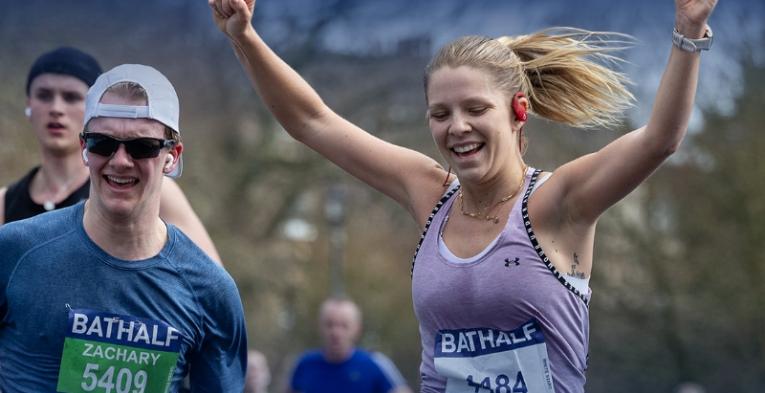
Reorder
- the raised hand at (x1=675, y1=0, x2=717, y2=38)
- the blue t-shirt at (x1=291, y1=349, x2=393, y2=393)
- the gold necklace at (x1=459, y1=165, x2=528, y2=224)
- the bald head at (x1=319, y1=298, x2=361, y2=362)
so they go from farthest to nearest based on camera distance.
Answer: the bald head at (x1=319, y1=298, x2=361, y2=362) → the blue t-shirt at (x1=291, y1=349, x2=393, y2=393) → the gold necklace at (x1=459, y1=165, x2=528, y2=224) → the raised hand at (x1=675, y1=0, x2=717, y2=38)

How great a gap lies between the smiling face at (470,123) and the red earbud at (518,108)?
66 millimetres

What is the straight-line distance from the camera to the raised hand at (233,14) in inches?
163

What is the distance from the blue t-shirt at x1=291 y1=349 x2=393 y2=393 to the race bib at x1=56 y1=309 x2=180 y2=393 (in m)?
6.13

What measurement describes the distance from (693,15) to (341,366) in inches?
280

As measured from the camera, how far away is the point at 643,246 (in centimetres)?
2492

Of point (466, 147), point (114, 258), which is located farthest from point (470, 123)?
point (114, 258)

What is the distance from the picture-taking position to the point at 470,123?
395cm

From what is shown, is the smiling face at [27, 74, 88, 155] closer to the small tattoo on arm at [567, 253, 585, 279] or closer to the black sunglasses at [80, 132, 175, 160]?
the black sunglasses at [80, 132, 175, 160]

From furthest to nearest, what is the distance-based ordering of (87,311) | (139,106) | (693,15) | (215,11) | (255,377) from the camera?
(255,377) < (215,11) < (139,106) < (87,311) < (693,15)

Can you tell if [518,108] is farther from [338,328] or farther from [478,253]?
[338,328]

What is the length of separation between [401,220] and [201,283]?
2245 centimetres

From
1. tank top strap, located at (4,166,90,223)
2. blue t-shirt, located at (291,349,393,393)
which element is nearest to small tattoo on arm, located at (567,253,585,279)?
tank top strap, located at (4,166,90,223)

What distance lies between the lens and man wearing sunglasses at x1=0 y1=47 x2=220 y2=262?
17.4 feet

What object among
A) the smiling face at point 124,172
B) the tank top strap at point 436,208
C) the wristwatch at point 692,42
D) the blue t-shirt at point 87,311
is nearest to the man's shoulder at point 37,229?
the blue t-shirt at point 87,311
